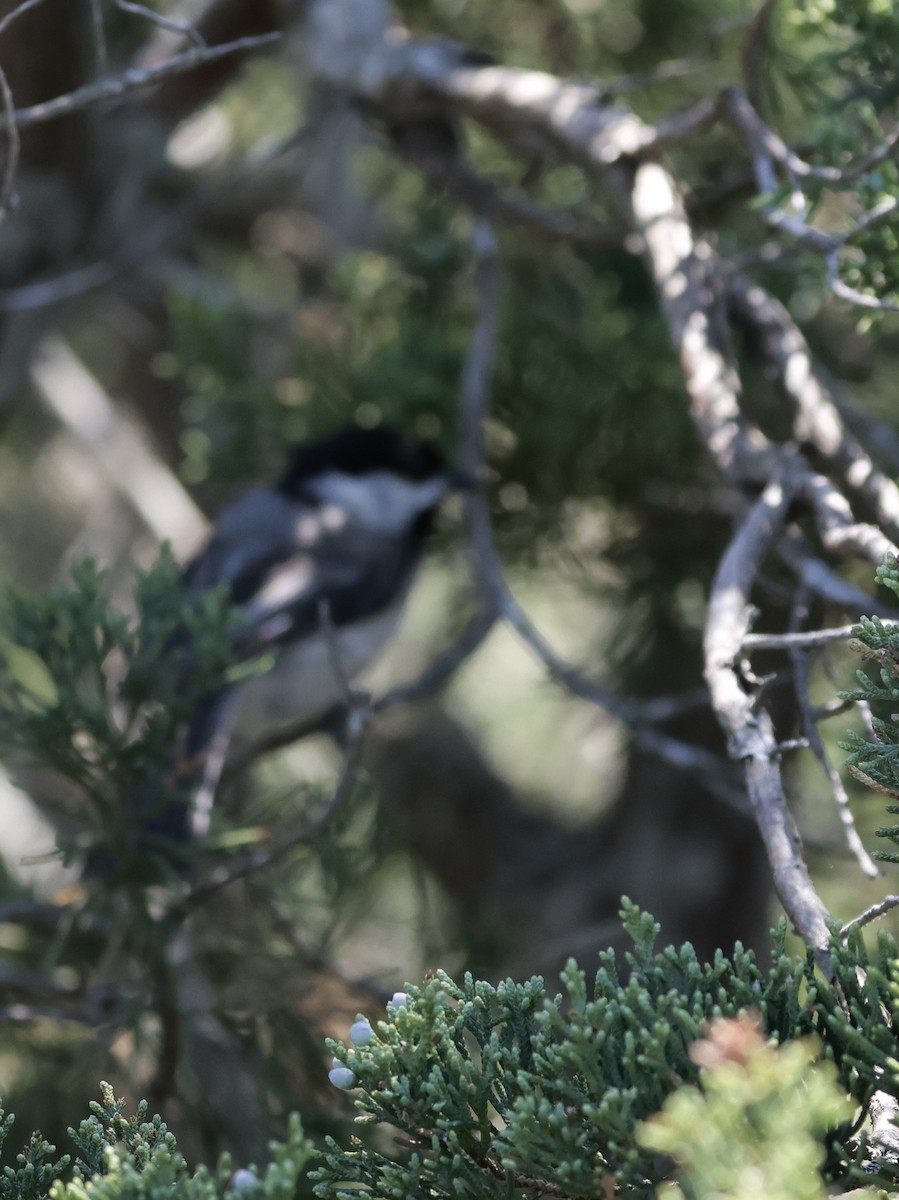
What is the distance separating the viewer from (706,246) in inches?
59.1

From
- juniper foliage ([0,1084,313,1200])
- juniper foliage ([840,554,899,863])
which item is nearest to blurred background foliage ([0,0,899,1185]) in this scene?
juniper foliage ([840,554,899,863])

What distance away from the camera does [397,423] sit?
2.41 metres

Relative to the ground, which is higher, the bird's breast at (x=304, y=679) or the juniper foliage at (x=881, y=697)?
the juniper foliage at (x=881, y=697)

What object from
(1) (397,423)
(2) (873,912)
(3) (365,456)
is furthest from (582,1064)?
(3) (365,456)

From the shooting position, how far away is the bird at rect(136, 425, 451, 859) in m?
2.60

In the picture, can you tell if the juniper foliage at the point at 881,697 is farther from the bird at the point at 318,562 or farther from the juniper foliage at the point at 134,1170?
the bird at the point at 318,562

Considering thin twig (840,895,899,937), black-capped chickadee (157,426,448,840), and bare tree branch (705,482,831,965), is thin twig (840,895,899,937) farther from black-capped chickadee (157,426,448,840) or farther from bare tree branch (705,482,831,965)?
black-capped chickadee (157,426,448,840)

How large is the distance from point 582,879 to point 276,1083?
1.45 m

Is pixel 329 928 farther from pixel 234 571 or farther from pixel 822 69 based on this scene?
pixel 822 69

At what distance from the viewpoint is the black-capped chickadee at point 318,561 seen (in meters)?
2.61

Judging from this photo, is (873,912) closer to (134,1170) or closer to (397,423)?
(134,1170)

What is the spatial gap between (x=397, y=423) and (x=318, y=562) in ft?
1.72

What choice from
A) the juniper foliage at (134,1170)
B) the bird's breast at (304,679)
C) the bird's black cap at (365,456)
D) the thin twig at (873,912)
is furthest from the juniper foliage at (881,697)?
the bird's breast at (304,679)

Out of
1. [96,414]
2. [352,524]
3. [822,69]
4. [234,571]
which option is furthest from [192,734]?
[822,69]
